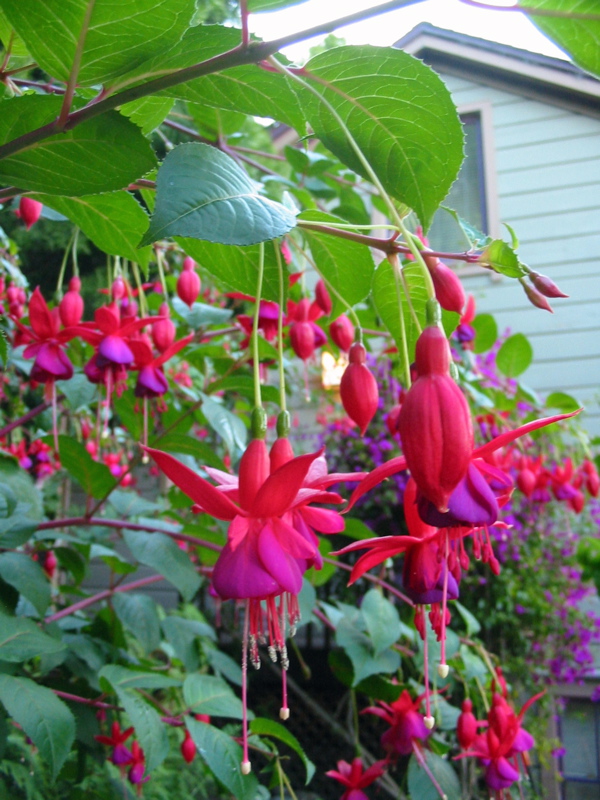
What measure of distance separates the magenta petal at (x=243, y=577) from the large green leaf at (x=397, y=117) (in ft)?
0.66

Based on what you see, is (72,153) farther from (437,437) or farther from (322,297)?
(322,297)

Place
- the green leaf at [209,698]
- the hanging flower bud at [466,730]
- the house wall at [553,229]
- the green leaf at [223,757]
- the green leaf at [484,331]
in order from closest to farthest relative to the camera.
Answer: the green leaf at [223,757] < the green leaf at [209,698] < the hanging flower bud at [466,730] < the green leaf at [484,331] < the house wall at [553,229]

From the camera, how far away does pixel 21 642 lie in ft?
2.12

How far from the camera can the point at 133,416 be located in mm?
923

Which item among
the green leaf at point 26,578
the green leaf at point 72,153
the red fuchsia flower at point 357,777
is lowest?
the red fuchsia flower at point 357,777

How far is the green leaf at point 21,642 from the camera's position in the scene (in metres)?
0.63

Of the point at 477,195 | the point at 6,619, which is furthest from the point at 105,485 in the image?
the point at 477,195

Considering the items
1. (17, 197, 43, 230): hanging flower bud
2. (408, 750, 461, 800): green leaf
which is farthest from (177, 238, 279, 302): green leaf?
(408, 750, 461, 800): green leaf

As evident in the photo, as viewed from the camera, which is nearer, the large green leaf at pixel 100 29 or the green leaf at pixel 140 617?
the large green leaf at pixel 100 29

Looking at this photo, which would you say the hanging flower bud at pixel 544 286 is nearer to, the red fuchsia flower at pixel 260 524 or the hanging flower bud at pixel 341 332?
the red fuchsia flower at pixel 260 524

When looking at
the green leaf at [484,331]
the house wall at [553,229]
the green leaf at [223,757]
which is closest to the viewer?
the green leaf at [223,757]

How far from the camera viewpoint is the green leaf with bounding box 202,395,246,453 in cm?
85

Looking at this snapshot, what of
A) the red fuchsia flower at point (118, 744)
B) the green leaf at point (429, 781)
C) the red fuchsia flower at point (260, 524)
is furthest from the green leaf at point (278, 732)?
the red fuchsia flower at point (260, 524)

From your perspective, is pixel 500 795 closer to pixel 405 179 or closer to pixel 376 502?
pixel 405 179
